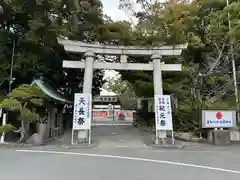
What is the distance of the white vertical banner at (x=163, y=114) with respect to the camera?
12430mm

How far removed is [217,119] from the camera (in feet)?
43.4

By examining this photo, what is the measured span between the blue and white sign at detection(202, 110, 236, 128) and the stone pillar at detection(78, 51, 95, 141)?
18.3ft

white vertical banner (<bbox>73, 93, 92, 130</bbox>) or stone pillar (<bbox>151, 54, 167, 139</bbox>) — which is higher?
stone pillar (<bbox>151, 54, 167, 139</bbox>)

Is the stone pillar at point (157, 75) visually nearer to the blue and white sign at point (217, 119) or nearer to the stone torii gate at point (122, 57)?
the stone torii gate at point (122, 57)

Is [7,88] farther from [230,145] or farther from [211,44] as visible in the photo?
[211,44]

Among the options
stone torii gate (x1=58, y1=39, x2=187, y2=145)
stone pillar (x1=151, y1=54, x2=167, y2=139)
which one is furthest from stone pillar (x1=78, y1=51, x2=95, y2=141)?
stone pillar (x1=151, y1=54, x2=167, y2=139)

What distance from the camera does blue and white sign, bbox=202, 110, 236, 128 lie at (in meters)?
13.2

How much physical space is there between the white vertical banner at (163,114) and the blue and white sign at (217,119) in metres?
1.89

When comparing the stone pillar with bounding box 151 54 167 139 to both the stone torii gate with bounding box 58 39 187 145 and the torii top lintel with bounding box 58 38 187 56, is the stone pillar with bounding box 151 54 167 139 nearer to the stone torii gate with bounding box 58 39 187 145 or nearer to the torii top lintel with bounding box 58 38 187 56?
the stone torii gate with bounding box 58 39 187 145

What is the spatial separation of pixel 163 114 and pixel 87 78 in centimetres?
391

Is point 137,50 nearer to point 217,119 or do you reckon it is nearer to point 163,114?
point 163,114

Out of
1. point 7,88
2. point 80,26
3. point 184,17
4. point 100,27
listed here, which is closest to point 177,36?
point 184,17

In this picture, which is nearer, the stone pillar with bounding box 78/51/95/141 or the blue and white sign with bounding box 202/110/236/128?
the stone pillar with bounding box 78/51/95/141

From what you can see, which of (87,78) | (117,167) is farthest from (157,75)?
(117,167)
